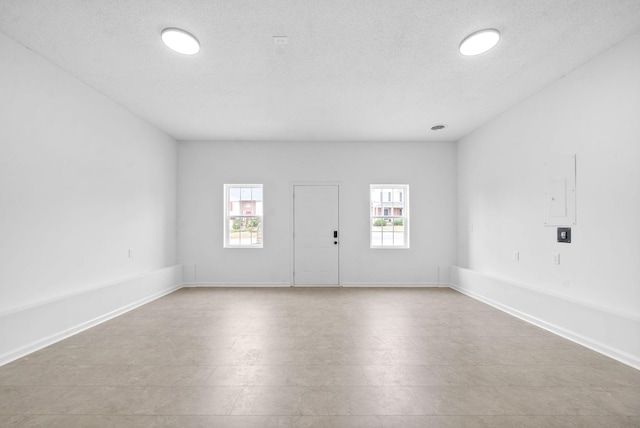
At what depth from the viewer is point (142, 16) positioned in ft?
7.86

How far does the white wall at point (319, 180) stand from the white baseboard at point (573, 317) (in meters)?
1.50

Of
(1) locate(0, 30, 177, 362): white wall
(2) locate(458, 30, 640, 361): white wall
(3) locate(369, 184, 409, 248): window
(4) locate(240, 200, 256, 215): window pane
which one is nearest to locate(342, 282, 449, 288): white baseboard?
(3) locate(369, 184, 409, 248): window

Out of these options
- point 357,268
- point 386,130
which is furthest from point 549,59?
point 357,268

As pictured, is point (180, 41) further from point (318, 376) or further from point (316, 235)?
point (316, 235)

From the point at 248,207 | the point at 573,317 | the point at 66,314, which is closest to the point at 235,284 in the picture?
the point at 248,207

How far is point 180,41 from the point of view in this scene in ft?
8.75

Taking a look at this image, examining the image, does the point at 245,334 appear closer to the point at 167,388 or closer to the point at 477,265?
the point at 167,388

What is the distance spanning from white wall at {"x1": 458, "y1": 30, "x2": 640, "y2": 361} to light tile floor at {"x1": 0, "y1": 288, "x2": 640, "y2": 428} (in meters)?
0.65

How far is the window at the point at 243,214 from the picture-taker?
5.92 metres

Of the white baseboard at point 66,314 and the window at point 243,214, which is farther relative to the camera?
the window at point 243,214

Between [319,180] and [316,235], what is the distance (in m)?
1.06

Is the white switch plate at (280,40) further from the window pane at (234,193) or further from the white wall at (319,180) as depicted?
the window pane at (234,193)

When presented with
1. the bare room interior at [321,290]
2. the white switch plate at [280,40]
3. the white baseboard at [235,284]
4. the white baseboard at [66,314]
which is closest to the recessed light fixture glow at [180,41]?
the bare room interior at [321,290]

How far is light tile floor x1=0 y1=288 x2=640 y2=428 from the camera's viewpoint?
6.16 ft
